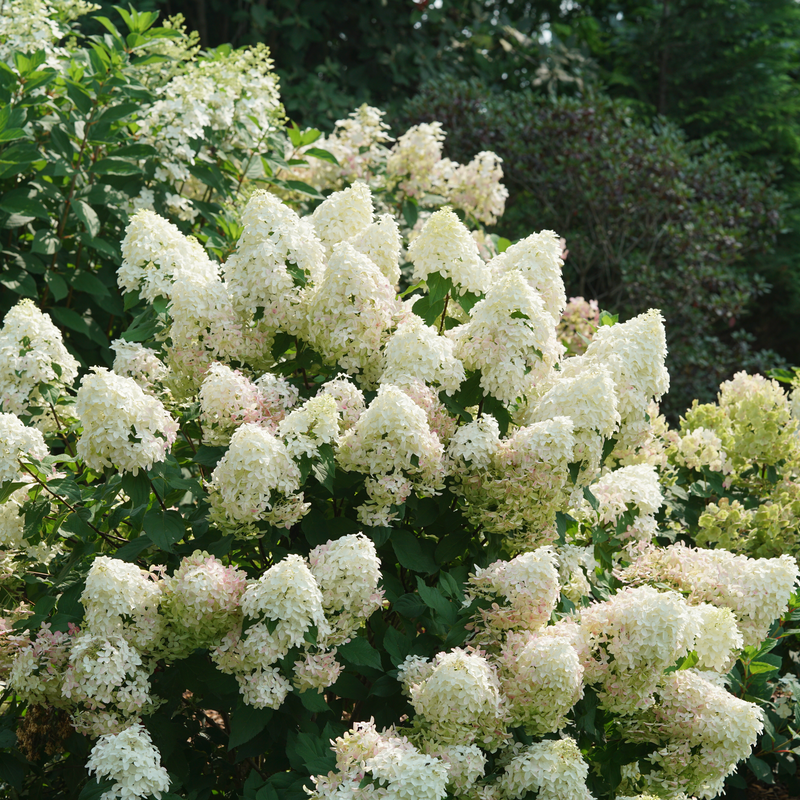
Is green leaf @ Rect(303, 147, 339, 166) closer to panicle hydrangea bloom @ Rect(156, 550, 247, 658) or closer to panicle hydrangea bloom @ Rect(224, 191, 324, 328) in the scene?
panicle hydrangea bloom @ Rect(224, 191, 324, 328)

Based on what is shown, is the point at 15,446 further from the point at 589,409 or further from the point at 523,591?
the point at 589,409

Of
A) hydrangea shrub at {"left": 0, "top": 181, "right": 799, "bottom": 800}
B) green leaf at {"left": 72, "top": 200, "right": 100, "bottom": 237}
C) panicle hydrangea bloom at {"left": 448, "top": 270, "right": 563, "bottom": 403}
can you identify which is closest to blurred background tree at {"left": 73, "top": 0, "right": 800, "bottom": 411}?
green leaf at {"left": 72, "top": 200, "right": 100, "bottom": 237}

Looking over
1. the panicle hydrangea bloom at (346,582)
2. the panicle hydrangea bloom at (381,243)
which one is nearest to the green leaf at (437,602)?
the panicle hydrangea bloom at (346,582)

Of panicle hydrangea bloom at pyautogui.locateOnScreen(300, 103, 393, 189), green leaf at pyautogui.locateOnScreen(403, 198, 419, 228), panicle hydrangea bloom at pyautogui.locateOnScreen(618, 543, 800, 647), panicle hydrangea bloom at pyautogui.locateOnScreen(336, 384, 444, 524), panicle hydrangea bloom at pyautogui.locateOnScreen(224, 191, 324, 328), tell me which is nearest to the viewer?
panicle hydrangea bloom at pyautogui.locateOnScreen(336, 384, 444, 524)

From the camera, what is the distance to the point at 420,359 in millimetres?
2338

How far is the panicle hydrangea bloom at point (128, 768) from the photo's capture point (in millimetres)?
1972

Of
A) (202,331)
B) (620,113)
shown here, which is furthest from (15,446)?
(620,113)

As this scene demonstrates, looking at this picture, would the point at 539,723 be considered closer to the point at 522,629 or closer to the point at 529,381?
the point at 522,629

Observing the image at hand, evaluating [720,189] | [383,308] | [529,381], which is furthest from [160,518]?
[720,189]

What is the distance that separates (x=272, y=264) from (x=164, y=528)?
0.77m

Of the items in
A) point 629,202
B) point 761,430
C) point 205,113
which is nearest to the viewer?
point 761,430

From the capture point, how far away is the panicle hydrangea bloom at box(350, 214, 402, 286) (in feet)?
8.63

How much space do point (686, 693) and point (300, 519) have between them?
3.65ft

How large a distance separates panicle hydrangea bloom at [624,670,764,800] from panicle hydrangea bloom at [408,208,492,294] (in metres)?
1.20
